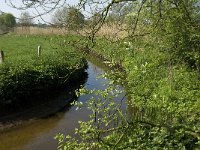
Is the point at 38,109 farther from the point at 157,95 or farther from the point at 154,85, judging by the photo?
the point at 157,95

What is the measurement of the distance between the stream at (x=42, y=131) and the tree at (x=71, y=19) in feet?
17.9

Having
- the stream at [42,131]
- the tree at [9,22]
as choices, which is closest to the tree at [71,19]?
the tree at [9,22]

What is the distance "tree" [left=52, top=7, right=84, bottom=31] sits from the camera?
16.3 feet

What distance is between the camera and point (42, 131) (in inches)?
504

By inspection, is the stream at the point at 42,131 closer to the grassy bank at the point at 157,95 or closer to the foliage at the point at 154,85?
the foliage at the point at 154,85

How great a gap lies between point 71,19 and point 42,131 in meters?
8.29

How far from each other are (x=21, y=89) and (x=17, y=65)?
116 cm

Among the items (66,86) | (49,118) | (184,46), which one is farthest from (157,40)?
(66,86)

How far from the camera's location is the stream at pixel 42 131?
37.5 ft

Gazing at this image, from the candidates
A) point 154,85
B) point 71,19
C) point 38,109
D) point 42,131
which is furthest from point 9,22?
point 71,19

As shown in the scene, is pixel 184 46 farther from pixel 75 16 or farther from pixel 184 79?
pixel 75 16

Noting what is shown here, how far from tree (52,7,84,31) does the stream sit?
544cm

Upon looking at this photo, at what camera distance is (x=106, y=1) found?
496 centimetres

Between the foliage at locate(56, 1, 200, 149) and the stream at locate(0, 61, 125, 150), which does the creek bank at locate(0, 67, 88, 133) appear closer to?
the stream at locate(0, 61, 125, 150)
